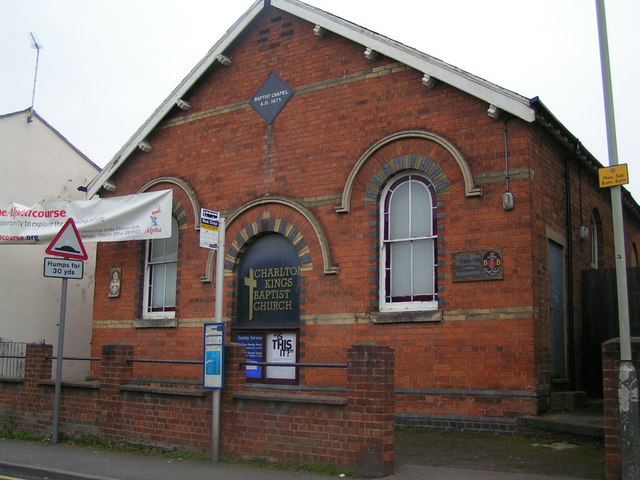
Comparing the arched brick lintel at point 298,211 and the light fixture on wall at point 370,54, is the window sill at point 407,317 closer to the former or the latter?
the arched brick lintel at point 298,211

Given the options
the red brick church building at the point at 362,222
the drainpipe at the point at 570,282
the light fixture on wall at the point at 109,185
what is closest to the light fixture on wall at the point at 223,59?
the red brick church building at the point at 362,222

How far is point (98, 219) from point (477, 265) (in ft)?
28.8

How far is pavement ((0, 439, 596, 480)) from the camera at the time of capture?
8531mm

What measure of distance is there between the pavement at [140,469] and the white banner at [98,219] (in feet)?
17.6

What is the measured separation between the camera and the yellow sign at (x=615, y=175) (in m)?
7.94

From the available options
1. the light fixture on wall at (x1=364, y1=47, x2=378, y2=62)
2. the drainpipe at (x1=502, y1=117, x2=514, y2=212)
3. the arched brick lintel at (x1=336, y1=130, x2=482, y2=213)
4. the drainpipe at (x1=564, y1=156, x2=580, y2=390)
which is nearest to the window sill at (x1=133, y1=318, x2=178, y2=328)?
the arched brick lintel at (x1=336, y1=130, x2=482, y2=213)

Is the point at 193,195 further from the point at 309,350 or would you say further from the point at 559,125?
the point at 559,125

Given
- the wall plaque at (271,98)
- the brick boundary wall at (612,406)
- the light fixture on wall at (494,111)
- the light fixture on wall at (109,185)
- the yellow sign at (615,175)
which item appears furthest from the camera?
the light fixture on wall at (109,185)

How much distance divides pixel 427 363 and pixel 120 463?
5.18m

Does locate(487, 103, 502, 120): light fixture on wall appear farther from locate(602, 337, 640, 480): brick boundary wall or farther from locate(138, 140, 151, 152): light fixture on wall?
locate(138, 140, 151, 152): light fixture on wall

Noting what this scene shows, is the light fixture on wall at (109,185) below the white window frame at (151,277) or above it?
above

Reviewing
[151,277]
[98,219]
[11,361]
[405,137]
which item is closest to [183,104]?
[98,219]

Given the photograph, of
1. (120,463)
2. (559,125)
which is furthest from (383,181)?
(120,463)

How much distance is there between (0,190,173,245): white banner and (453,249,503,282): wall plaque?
638 centimetres
